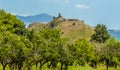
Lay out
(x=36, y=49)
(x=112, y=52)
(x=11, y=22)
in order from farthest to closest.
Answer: (x=112, y=52) → (x=11, y=22) → (x=36, y=49)

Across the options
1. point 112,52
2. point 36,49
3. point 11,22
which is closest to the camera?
point 36,49

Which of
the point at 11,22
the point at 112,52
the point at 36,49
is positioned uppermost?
the point at 11,22

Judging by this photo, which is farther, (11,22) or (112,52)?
(112,52)

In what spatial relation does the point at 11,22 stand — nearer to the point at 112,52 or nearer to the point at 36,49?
the point at 36,49

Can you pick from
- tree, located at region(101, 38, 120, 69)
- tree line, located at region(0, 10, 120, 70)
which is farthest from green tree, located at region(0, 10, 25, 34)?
tree, located at region(101, 38, 120, 69)

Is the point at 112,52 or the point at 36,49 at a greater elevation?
the point at 36,49

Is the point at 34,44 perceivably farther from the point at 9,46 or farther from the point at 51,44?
the point at 9,46

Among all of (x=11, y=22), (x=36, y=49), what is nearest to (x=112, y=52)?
(x=11, y=22)

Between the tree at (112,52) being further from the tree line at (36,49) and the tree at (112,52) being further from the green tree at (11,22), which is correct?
the green tree at (11,22)

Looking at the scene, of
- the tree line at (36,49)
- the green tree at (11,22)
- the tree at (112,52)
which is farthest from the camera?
the tree at (112,52)

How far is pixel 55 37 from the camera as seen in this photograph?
99625mm

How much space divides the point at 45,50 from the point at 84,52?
153 ft

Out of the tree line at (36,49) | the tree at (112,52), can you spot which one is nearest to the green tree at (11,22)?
the tree line at (36,49)

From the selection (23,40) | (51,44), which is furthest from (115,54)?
(23,40)
